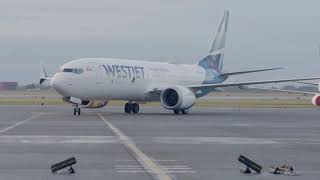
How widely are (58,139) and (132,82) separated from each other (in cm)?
2450

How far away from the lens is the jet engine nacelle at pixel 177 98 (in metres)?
45.2

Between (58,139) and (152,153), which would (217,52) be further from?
(152,153)

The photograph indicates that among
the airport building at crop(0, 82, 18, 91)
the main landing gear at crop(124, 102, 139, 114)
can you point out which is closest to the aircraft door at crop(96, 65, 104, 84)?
the main landing gear at crop(124, 102, 139, 114)

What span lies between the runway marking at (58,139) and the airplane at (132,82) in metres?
19.9

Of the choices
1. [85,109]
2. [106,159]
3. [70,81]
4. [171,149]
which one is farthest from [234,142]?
[85,109]

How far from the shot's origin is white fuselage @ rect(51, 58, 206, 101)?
139 ft

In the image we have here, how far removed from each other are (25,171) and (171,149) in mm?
5911

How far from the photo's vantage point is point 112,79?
4416 cm

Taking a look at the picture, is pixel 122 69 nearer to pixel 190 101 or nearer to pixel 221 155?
pixel 190 101

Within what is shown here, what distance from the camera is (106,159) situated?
607 inches

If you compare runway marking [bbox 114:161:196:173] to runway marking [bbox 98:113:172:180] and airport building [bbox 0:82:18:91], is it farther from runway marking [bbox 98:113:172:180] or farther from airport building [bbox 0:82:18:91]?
airport building [bbox 0:82:18:91]

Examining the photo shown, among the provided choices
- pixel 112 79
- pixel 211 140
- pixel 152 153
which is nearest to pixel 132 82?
pixel 112 79

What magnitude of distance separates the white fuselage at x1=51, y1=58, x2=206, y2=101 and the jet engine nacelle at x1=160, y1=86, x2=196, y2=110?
1.23 metres

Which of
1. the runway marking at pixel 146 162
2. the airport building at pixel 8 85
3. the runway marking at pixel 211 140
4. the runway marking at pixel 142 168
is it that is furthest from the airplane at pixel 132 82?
the airport building at pixel 8 85
